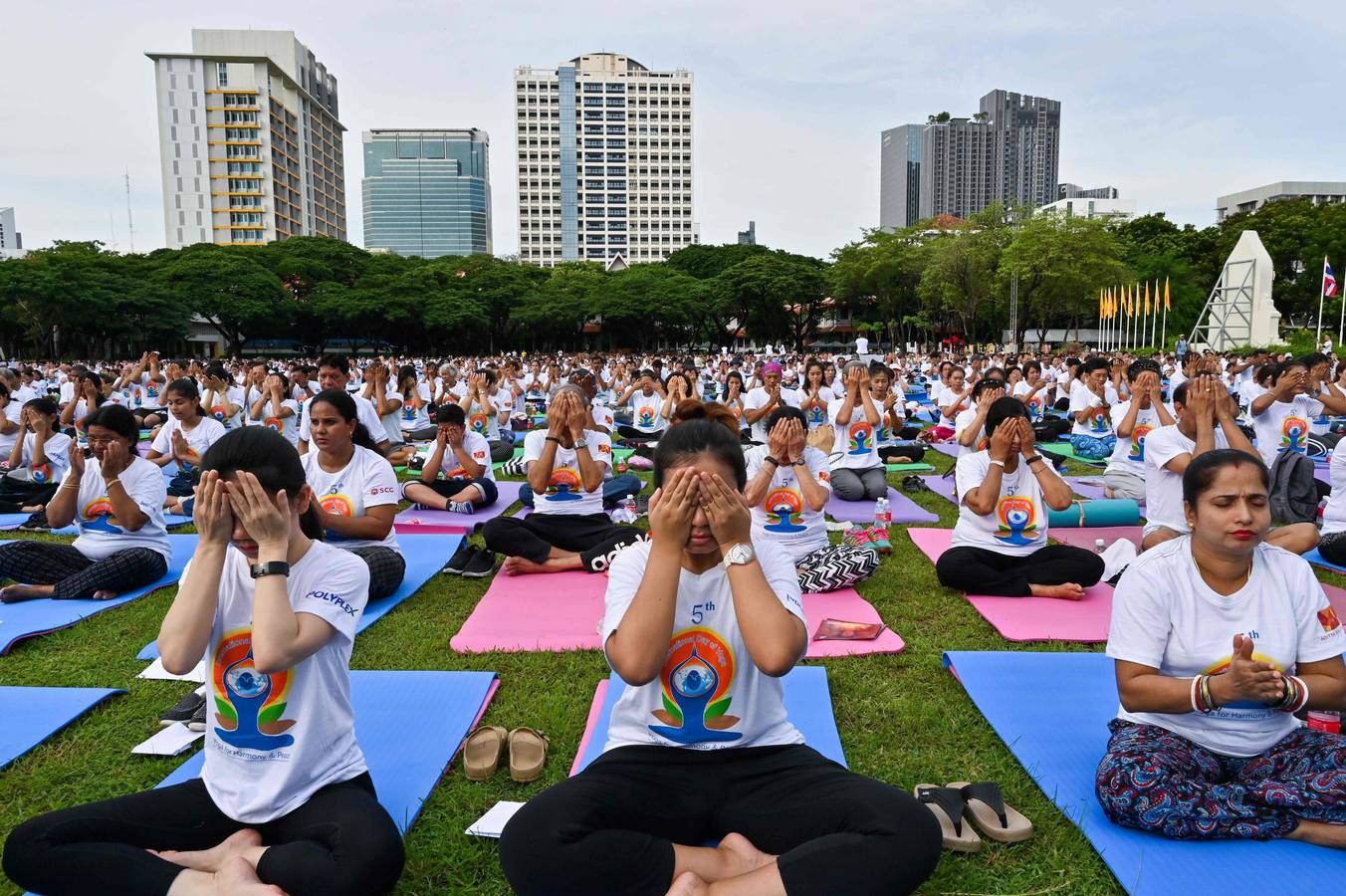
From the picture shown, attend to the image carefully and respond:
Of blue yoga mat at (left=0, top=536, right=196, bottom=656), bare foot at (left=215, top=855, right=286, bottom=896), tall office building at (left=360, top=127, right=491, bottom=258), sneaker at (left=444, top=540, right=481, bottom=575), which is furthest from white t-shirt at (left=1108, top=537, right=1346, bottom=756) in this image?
tall office building at (left=360, top=127, right=491, bottom=258)

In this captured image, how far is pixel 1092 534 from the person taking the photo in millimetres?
6984

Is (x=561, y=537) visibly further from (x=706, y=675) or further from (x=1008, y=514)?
(x=706, y=675)

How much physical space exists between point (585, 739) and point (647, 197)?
4152 inches

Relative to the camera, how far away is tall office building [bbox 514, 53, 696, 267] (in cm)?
10294

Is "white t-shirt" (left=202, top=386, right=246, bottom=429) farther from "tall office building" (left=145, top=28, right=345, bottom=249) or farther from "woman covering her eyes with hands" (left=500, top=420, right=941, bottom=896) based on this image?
"tall office building" (left=145, top=28, right=345, bottom=249)

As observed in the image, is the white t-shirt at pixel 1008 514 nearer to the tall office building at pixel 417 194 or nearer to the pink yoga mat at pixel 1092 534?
the pink yoga mat at pixel 1092 534

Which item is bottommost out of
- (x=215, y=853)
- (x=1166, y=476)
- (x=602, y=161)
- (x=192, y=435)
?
(x=215, y=853)

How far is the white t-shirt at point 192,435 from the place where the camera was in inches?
292

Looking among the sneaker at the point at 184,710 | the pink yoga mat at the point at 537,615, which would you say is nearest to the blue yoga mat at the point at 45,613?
the sneaker at the point at 184,710

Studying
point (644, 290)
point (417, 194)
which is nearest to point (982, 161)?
point (417, 194)

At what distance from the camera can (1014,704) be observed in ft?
12.0

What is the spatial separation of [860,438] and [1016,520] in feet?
10.1

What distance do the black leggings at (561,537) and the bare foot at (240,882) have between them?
3580 mm

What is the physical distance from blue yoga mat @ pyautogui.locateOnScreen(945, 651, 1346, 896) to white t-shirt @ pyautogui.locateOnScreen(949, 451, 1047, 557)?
3.59 ft
